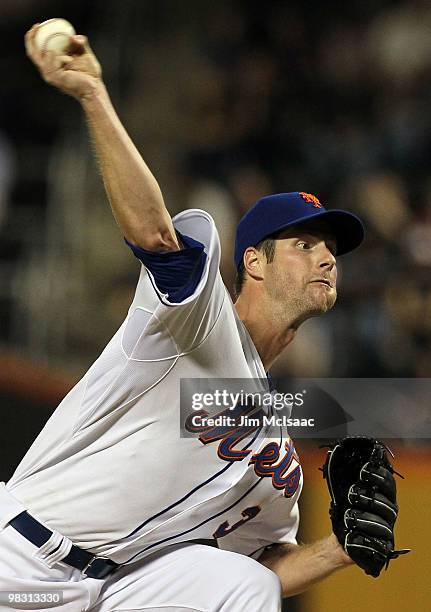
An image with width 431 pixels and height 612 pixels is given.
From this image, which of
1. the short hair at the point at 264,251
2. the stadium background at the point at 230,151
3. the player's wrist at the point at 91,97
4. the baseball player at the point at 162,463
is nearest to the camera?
the player's wrist at the point at 91,97

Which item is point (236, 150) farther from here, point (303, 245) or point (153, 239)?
point (153, 239)

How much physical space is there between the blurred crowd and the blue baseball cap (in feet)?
4.84

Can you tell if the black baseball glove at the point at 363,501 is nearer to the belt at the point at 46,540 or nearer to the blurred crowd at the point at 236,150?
the belt at the point at 46,540

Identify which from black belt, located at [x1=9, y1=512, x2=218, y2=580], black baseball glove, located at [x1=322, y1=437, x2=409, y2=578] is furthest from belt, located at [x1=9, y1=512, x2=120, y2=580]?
black baseball glove, located at [x1=322, y1=437, x2=409, y2=578]

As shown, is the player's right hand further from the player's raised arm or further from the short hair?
the short hair

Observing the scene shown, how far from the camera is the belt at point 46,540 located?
168cm

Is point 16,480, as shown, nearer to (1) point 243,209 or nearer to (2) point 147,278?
(2) point 147,278

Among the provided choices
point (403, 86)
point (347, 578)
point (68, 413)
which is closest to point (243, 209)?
point (403, 86)

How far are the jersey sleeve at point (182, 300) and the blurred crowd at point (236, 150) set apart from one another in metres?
1.87

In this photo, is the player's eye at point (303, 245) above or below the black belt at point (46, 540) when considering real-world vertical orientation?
above

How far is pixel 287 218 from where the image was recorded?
1897 mm

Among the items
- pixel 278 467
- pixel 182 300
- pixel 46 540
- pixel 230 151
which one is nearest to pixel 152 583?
pixel 46 540

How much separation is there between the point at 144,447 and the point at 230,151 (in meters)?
2.81

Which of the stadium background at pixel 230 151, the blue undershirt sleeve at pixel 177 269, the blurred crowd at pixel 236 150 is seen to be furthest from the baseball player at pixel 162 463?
the blurred crowd at pixel 236 150
